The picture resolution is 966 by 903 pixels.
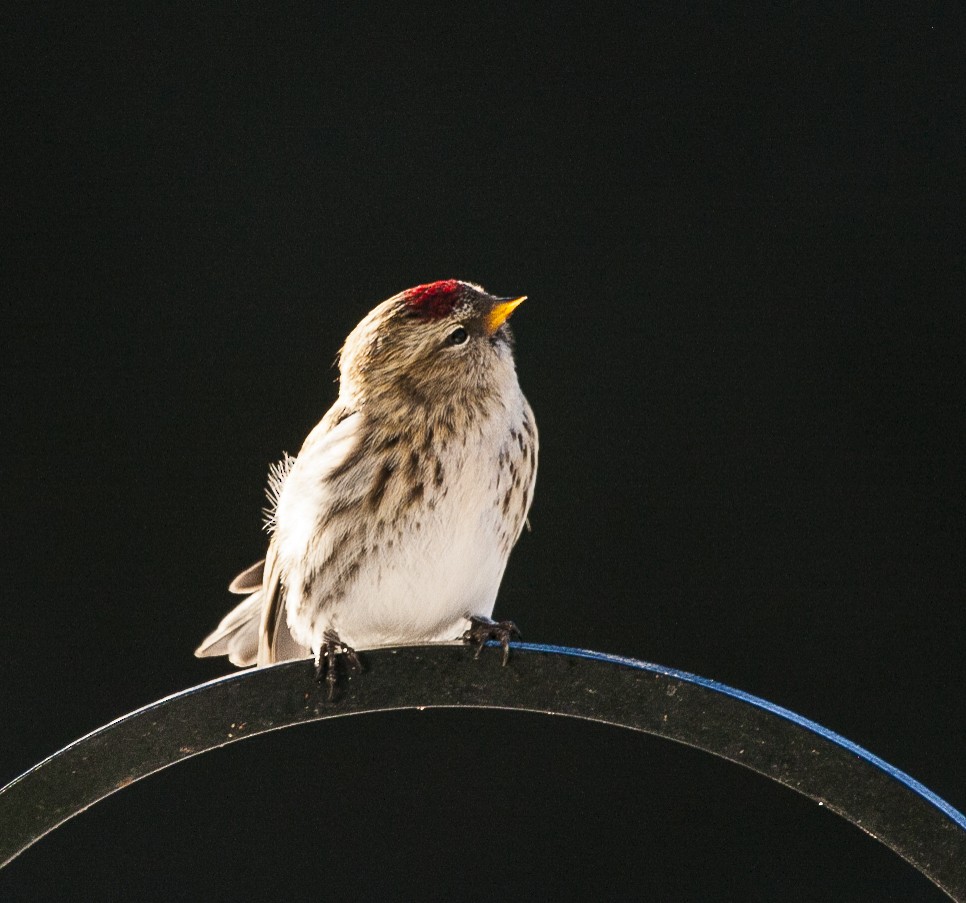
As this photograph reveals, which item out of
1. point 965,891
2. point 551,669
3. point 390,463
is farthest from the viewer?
point 390,463

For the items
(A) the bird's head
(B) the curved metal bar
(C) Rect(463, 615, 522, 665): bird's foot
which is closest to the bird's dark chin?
(A) the bird's head

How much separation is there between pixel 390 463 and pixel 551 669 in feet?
1.02

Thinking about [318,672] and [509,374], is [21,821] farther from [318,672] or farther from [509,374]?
[509,374]

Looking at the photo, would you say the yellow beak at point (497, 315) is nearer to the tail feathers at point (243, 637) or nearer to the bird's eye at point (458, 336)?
the bird's eye at point (458, 336)

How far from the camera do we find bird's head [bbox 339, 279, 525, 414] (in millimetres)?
1102

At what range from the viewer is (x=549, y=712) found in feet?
2.70

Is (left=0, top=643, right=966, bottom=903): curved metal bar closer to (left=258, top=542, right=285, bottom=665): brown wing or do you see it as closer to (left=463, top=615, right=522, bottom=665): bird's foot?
(left=463, top=615, right=522, bottom=665): bird's foot

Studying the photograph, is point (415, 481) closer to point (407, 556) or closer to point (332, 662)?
point (407, 556)

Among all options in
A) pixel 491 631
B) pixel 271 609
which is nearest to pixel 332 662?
pixel 491 631

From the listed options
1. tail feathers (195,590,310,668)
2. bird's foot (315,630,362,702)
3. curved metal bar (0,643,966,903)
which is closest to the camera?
curved metal bar (0,643,966,903)

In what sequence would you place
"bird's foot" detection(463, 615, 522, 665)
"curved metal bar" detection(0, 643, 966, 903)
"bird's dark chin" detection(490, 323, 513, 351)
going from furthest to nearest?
"bird's dark chin" detection(490, 323, 513, 351) < "bird's foot" detection(463, 615, 522, 665) < "curved metal bar" detection(0, 643, 966, 903)

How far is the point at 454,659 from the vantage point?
87 cm

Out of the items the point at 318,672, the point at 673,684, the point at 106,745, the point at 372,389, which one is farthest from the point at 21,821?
the point at 372,389

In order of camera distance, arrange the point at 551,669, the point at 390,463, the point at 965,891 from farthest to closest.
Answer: the point at 390,463 → the point at 551,669 → the point at 965,891
